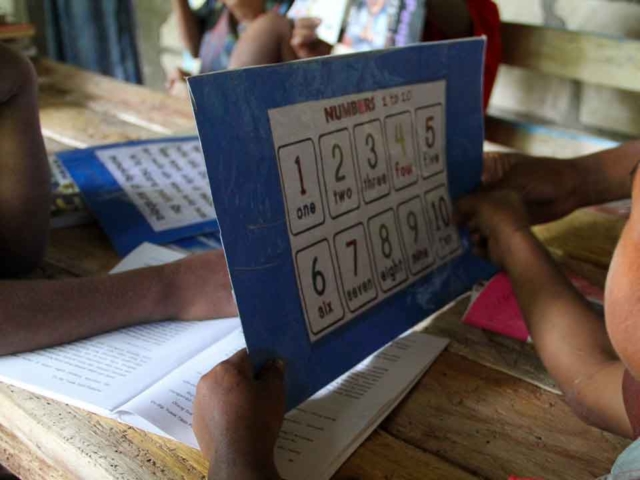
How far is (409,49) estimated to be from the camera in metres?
0.64

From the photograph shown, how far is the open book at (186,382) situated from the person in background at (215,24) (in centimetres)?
108

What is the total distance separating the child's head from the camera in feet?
1.22

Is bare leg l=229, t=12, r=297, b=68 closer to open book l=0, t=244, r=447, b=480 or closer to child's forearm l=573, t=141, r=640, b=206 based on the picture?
child's forearm l=573, t=141, r=640, b=206

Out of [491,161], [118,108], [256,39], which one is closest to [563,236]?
[491,161]

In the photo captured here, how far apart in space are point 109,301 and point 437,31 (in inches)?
36.5

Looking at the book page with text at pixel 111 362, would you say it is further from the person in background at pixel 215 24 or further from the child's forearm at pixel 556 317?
the person in background at pixel 215 24

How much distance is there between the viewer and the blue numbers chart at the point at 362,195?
53cm

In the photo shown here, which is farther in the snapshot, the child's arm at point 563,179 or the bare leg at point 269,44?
the bare leg at point 269,44

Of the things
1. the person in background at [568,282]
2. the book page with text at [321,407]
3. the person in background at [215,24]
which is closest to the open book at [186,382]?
the book page with text at [321,407]

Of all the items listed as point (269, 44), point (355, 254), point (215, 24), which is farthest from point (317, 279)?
point (215, 24)

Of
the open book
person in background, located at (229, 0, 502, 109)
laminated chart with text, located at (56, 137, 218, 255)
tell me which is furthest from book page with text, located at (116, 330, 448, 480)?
person in background, located at (229, 0, 502, 109)

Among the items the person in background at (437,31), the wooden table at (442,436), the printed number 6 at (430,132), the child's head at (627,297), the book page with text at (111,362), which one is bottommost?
the wooden table at (442,436)

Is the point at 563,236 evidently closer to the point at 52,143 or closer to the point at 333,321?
the point at 333,321

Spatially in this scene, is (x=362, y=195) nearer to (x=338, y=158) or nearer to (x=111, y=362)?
(x=338, y=158)
